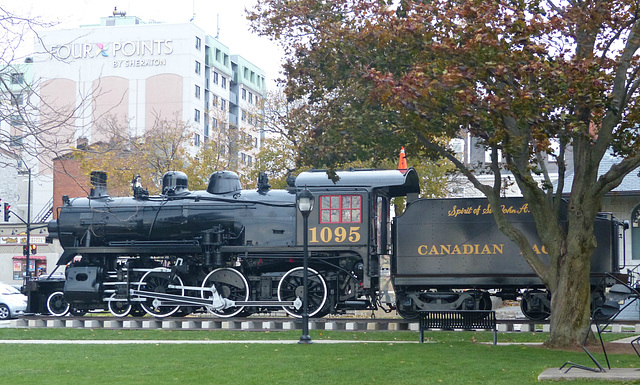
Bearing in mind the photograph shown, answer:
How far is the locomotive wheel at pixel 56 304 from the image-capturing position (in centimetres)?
2145

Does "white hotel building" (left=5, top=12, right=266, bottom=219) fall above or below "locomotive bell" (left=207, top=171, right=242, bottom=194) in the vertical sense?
above

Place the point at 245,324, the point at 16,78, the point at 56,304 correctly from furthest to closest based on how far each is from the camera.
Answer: the point at 56,304 < the point at 245,324 < the point at 16,78

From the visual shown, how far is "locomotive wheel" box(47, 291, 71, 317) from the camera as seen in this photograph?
70.4 ft

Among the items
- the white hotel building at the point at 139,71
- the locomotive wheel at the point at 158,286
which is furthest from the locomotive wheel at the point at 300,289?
the white hotel building at the point at 139,71

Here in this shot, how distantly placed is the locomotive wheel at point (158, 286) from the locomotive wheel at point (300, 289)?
2.69m

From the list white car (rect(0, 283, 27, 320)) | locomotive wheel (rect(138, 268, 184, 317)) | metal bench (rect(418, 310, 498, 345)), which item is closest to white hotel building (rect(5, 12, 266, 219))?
white car (rect(0, 283, 27, 320))

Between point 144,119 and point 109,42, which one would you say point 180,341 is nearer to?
point 144,119

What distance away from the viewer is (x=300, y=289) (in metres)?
18.9

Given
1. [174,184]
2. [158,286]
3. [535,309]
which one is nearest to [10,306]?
[158,286]

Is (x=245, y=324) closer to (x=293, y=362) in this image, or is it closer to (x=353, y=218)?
(x=353, y=218)

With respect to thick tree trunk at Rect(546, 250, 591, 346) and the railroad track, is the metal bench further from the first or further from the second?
the railroad track

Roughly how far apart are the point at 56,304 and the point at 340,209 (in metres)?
8.60

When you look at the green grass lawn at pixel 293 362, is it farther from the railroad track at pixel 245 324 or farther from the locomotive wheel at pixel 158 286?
the locomotive wheel at pixel 158 286

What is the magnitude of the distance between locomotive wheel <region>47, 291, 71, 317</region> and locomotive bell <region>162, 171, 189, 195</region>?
418cm
